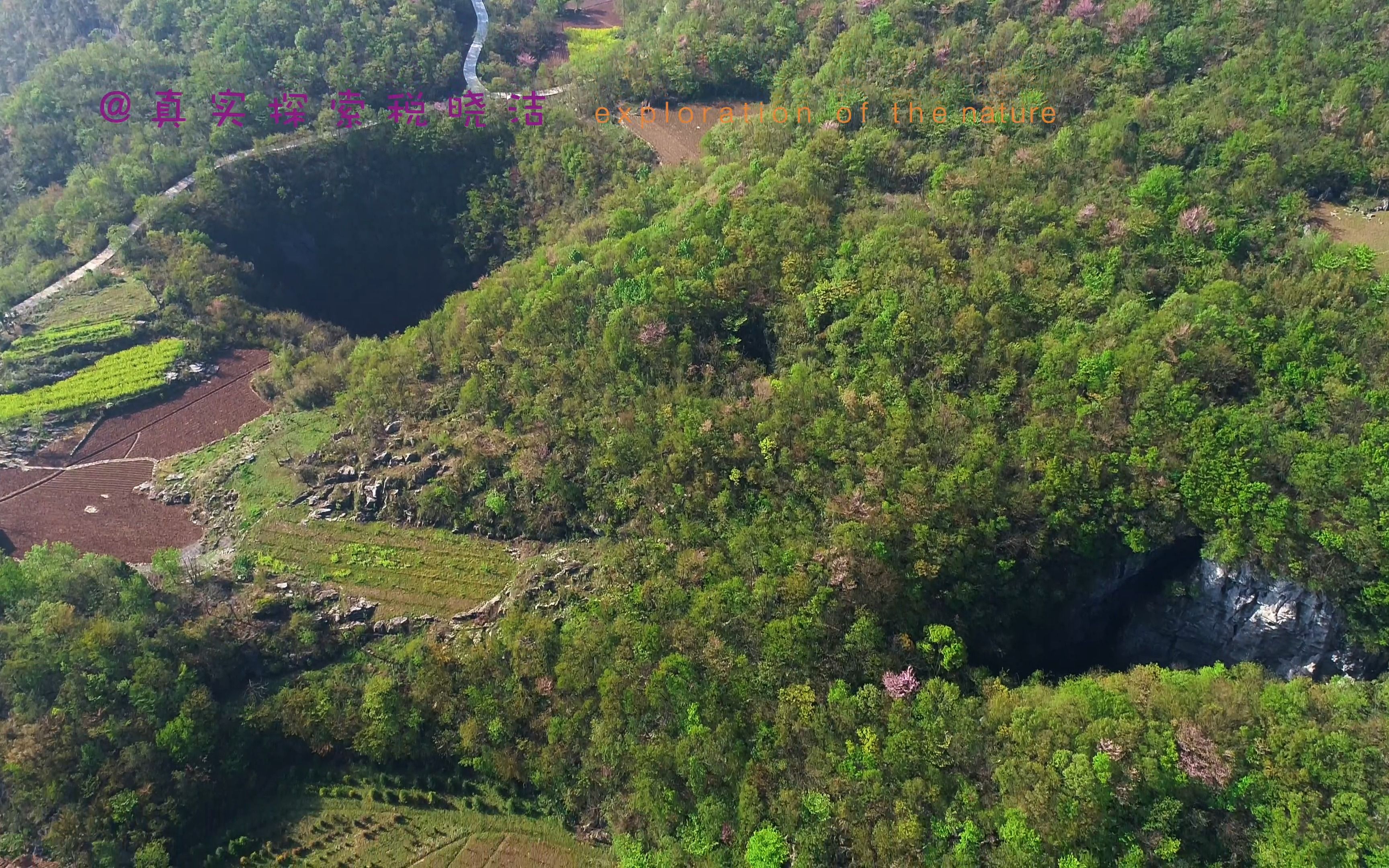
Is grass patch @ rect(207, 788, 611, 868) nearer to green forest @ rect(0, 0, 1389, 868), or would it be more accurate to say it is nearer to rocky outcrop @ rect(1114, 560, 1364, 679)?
green forest @ rect(0, 0, 1389, 868)

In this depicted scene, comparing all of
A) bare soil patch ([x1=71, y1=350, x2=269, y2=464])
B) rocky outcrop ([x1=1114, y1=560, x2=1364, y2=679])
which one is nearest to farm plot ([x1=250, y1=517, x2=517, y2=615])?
bare soil patch ([x1=71, y1=350, x2=269, y2=464])

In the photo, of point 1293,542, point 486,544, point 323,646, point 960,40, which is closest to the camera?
point 1293,542

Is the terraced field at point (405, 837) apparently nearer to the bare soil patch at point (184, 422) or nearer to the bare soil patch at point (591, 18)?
the bare soil patch at point (184, 422)

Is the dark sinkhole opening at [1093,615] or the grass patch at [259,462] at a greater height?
the grass patch at [259,462]

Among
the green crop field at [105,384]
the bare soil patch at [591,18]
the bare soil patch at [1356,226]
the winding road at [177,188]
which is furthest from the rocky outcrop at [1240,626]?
the bare soil patch at [591,18]

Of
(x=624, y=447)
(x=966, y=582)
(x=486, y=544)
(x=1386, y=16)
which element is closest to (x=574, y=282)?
(x=624, y=447)

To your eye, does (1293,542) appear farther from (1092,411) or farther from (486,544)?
(486,544)

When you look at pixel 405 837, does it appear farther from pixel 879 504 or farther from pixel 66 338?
pixel 66 338
